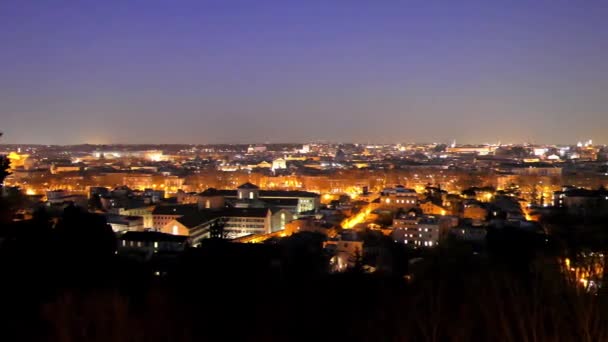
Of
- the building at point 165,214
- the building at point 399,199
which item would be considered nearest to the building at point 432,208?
the building at point 399,199

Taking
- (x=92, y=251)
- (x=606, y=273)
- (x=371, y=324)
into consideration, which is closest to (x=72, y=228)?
(x=92, y=251)

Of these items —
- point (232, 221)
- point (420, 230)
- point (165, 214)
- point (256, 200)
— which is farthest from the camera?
point (256, 200)

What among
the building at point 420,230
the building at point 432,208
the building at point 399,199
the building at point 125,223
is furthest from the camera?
the building at point 399,199

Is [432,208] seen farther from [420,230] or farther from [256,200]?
[256,200]

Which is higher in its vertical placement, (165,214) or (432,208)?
(165,214)

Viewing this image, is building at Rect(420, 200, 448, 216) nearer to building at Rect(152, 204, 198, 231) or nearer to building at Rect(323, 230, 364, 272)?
building at Rect(323, 230, 364, 272)

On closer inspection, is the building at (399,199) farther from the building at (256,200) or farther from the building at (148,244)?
the building at (148,244)

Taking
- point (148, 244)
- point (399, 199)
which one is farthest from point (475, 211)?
point (148, 244)

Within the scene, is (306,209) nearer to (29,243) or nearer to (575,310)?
(29,243)

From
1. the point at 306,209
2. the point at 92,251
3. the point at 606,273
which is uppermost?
the point at 606,273

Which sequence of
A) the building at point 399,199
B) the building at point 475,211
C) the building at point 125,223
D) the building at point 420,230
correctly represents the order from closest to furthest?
the building at point 420,230, the building at point 125,223, the building at point 475,211, the building at point 399,199

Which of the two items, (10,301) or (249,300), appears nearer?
(249,300)
